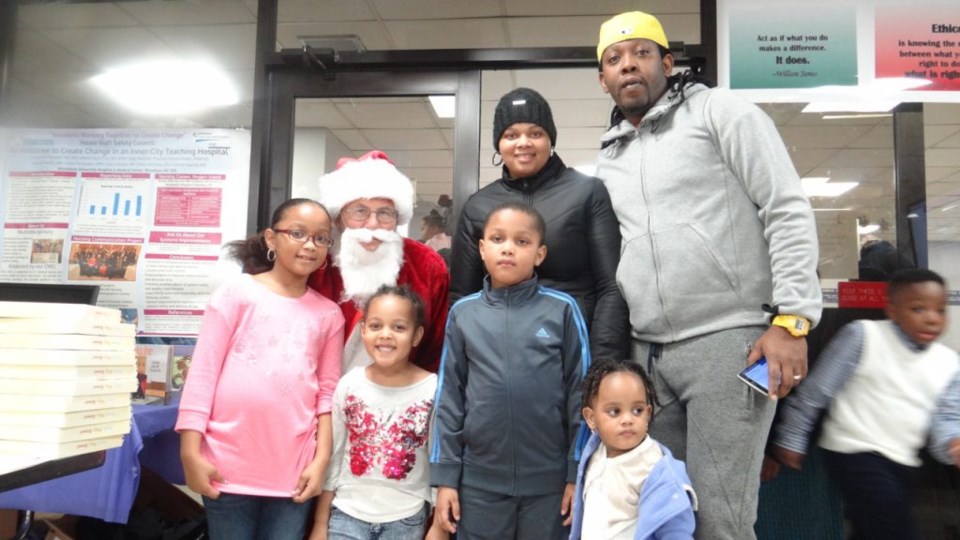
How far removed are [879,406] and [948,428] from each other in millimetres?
196

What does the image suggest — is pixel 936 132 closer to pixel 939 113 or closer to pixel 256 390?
pixel 939 113

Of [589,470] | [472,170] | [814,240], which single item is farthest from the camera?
[472,170]

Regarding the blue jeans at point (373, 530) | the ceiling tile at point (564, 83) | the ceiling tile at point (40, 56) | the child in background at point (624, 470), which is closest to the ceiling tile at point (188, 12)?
the ceiling tile at point (40, 56)

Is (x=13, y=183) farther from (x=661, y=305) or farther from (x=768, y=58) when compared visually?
(x=768, y=58)

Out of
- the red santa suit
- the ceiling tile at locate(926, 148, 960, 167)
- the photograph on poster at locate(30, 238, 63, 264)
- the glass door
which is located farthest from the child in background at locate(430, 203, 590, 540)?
the photograph on poster at locate(30, 238, 63, 264)

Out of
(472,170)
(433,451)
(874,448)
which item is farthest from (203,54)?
(874,448)

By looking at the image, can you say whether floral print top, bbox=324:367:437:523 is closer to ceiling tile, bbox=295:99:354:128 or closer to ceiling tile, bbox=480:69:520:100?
ceiling tile, bbox=295:99:354:128

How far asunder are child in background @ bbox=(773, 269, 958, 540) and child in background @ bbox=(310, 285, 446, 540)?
1173 mm

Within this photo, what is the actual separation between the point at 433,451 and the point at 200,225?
6.28 feet

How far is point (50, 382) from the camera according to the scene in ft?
3.86

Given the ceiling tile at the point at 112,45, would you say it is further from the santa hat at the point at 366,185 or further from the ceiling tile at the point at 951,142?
the ceiling tile at the point at 951,142

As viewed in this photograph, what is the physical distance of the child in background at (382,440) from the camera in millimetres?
1701

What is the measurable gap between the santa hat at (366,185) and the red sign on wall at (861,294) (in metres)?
1.84

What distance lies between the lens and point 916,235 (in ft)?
8.63
